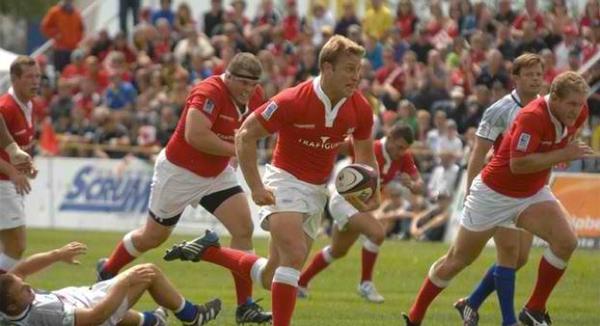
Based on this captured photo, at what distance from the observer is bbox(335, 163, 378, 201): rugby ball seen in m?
12.7

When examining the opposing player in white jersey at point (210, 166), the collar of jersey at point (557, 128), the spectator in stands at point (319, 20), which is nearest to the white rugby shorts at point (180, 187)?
the opposing player in white jersey at point (210, 166)

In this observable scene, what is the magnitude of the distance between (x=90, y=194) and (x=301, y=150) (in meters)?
18.6

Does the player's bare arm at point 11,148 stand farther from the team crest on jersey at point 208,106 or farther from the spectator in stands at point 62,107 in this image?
the spectator in stands at point 62,107

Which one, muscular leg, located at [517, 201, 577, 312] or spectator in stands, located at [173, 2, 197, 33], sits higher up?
muscular leg, located at [517, 201, 577, 312]

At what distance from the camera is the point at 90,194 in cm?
3094

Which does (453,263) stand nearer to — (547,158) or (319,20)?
(547,158)

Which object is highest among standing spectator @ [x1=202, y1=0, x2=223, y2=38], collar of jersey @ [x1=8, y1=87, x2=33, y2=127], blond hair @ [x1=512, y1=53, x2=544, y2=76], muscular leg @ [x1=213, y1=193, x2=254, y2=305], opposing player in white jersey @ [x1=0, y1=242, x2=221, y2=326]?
blond hair @ [x1=512, y1=53, x2=544, y2=76]

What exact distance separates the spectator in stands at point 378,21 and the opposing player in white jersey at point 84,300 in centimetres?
1874

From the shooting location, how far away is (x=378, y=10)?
31547mm

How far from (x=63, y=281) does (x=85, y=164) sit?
12.3 m

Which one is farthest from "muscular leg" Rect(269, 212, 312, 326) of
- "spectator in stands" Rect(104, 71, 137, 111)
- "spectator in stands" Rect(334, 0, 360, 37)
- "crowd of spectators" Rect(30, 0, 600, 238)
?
"spectator in stands" Rect(104, 71, 137, 111)

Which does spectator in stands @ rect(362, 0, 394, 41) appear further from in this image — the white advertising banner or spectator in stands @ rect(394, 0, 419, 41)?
the white advertising banner

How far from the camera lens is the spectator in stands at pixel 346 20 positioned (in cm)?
3133

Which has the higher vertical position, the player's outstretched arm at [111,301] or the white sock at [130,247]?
the player's outstretched arm at [111,301]
